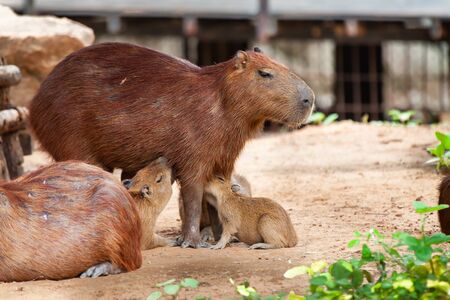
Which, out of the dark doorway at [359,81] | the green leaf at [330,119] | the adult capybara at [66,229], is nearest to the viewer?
the adult capybara at [66,229]

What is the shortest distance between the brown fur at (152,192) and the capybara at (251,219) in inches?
13.3

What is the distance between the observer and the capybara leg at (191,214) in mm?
6629

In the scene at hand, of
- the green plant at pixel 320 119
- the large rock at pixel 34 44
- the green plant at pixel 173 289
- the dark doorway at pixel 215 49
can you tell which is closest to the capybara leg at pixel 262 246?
the green plant at pixel 173 289

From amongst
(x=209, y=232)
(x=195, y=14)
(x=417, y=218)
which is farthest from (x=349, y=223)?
(x=195, y=14)

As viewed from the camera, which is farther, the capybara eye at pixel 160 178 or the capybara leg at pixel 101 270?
the capybara eye at pixel 160 178

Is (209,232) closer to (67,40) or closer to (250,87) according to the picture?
(250,87)

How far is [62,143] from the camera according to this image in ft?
22.8

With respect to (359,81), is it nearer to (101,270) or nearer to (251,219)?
(251,219)

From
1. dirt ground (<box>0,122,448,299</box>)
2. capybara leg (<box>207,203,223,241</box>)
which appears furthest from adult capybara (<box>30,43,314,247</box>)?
dirt ground (<box>0,122,448,299</box>)

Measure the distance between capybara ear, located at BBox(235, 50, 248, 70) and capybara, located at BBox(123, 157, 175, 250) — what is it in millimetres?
821

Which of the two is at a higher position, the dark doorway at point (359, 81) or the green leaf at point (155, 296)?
the green leaf at point (155, 296)

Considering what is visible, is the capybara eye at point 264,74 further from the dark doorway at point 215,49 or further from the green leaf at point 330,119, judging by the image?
the dark doorway at point 215,49

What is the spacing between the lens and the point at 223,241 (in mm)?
6590

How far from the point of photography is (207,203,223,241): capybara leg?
23.0 feet
